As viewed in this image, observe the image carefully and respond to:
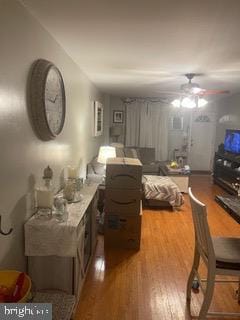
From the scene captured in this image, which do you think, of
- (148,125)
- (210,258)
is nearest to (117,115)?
(148,125)

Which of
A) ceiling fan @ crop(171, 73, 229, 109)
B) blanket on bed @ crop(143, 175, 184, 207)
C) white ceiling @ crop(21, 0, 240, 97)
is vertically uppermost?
white ceiling @ crop(21, 0, 240, 97)

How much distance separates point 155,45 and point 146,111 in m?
5.48

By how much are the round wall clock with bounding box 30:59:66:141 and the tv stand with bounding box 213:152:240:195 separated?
4.29 m

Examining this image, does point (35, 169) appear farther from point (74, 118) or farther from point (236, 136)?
point (236, 136)

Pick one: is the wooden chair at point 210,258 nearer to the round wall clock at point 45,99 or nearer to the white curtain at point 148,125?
the round wall clock at point 45,99

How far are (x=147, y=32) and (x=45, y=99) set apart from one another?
99 centimetres

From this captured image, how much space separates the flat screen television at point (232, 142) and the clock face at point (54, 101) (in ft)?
15.2

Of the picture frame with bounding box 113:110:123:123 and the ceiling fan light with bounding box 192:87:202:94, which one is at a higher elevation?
the ceiling fan light with bounding box 192:87:202:94

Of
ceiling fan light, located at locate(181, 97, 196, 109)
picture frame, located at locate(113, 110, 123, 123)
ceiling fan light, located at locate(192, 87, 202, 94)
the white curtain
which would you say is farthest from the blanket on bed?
picture frame, located at locate(113, 110, 123, 123)

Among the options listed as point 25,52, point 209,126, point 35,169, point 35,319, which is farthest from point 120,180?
point 209,126

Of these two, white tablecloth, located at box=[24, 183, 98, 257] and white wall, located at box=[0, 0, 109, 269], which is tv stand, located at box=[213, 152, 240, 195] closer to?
white tablecloth, located at box=[24, 183, 98, 257]

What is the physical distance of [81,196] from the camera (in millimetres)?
2676

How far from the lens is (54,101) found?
93.9 inches

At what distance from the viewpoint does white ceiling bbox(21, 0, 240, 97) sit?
176cm
